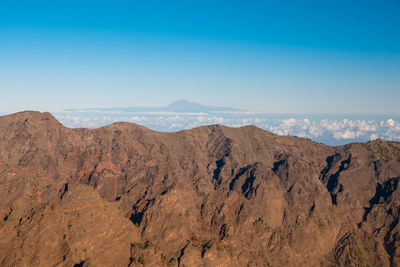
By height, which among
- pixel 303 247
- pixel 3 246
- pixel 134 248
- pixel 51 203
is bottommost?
pixel 303 247

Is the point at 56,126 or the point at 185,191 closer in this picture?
the point at 185,191

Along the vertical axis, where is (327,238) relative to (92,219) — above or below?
below

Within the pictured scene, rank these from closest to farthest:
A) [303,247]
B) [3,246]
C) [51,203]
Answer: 1. [3,246]
2. [51,203]
3. [303,247]

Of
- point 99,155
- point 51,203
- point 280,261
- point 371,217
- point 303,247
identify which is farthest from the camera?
point 99,155

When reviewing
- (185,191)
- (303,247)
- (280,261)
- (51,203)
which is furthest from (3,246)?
(303,247)

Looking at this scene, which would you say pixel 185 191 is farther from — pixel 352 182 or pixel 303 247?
pixel 352 182

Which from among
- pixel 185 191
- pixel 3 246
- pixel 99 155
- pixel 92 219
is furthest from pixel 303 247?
pixel 99 155
